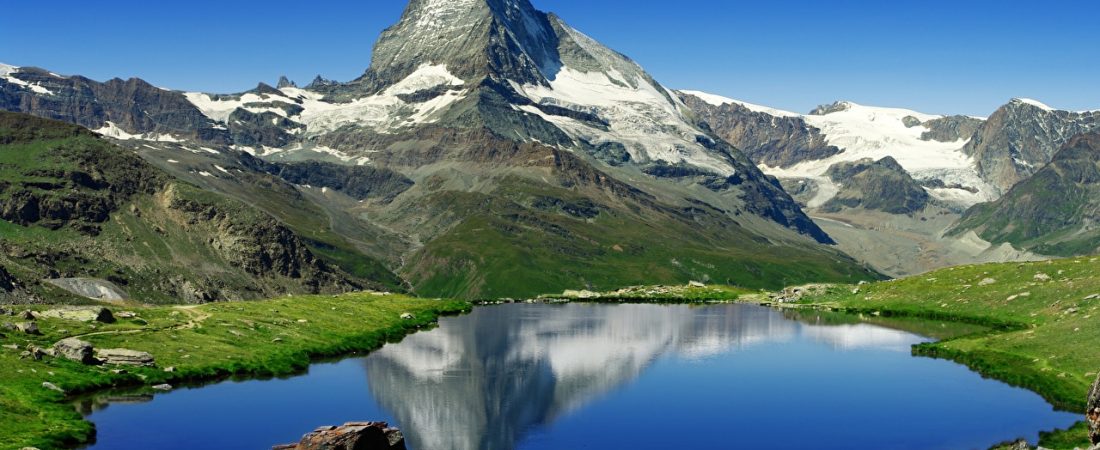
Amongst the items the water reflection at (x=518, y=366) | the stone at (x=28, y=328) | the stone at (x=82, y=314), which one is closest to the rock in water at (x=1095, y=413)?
the water reflection at (x=518, y=366)

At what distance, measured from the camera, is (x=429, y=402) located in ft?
370

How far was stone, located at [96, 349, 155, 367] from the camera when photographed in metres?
110

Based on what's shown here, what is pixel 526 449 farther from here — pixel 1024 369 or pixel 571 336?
pixel 571 336

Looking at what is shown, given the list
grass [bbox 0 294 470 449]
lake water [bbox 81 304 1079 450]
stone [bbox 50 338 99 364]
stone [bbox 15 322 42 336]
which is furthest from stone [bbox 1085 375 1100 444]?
stone [bbox 15 322 42 336]

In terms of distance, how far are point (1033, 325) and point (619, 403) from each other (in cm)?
6926

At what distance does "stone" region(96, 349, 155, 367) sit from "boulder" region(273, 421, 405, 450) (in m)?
43.8

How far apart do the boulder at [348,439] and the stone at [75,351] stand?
42.4 metres

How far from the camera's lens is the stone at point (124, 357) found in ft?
362

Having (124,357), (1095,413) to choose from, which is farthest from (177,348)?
(1095,413)

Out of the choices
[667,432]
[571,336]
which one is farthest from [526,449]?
[571,336]

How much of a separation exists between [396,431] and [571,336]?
11410cm

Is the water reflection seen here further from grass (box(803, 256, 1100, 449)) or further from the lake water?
grass (box(803, 256, 1100, 449))

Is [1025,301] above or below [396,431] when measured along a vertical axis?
above

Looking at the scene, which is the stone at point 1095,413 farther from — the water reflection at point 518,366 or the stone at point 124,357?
the stone at point 124,357
